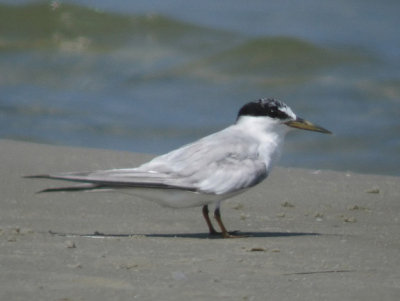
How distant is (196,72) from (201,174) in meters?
6.46

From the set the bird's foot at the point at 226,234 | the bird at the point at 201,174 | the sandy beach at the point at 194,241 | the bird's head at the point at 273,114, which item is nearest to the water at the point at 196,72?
the sandy beach at the point at 194,241

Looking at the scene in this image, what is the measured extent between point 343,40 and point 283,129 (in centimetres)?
652

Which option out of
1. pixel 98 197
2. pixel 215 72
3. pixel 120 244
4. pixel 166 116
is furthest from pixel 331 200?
pixel 215 72

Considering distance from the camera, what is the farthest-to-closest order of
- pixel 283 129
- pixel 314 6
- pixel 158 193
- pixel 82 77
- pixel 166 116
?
pixel 314 6 → pixel 82 77 → pixel 166 116 → pixel 283 129 → pixel 158 193

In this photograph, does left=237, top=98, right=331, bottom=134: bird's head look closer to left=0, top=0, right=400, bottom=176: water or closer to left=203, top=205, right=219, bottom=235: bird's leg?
left=203, top=205, right=219, bottom=235: bird's leg

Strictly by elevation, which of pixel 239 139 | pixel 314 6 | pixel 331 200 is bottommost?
pixel 331 200

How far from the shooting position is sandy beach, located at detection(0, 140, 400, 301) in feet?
13.7

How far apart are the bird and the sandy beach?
21 cm

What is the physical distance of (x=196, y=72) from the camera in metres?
12.0

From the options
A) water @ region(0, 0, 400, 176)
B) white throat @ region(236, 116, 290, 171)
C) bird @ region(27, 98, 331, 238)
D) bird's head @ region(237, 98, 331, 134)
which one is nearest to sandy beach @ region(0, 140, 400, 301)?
bird @ region(27, 98, 331, 238)

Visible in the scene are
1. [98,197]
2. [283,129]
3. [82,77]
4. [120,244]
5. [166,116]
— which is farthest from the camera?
[82,77]

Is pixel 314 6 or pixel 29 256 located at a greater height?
pixel 314 6

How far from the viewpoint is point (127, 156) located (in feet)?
26.5

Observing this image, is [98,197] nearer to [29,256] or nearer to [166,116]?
[29,256]
